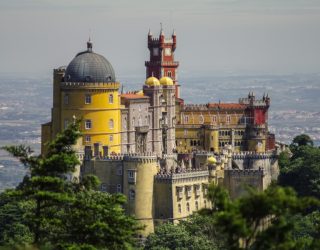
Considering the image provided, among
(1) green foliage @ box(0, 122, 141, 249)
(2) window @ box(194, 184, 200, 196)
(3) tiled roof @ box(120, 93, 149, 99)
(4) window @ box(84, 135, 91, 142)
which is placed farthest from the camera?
(3) tiled roof @ box(120, 93, 149, 99)

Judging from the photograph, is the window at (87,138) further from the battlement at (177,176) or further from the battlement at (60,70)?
the battlement at (177,176)

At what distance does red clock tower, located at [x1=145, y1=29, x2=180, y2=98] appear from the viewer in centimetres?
14988

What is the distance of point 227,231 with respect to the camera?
51.8m

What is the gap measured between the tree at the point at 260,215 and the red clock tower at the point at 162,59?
9604 cm

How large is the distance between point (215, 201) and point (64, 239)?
366 inches

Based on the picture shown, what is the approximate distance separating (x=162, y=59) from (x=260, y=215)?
9871 cm

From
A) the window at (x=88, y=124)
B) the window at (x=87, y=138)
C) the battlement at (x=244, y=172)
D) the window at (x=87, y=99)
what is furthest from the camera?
the window at (x=87, y=99)

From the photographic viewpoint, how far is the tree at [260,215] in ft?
170

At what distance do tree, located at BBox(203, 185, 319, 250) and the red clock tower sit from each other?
315ft

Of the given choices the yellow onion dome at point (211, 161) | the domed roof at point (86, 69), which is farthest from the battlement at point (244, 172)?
the domed roof at point (86, 69)

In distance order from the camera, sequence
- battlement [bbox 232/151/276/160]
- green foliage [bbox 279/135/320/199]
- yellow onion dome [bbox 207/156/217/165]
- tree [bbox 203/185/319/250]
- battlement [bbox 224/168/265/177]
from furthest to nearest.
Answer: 1. battlement [bbox 232/151/276/160]
2. green foliage [bbox 279/135/320/199]
3. battlement [bbox 224/168/265/177]
4. yellow onion dome [bbox 207/156/217/165]
5. tree [bbox 203/185/319/250]

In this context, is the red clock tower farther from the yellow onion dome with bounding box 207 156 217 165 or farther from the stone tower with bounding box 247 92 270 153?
the yellow onion dome with bounding box 207 156 217 165

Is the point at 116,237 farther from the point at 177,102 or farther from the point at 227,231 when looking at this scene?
the point at 177,102

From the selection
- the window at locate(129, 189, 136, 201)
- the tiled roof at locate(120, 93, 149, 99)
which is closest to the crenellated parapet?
the tiled roof at locate(120, 93, 149, 99)
